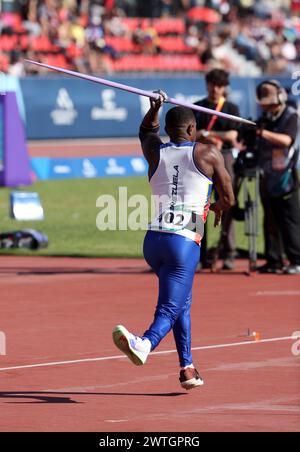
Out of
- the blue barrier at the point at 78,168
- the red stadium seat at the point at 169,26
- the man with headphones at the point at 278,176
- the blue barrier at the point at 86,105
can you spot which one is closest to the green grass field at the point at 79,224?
the blue barrier at the point at 78,168

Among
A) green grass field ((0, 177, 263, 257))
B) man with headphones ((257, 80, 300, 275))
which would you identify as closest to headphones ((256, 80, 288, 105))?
man with headphones ((257, 80, 300, 275))

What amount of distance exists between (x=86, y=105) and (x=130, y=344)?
25050 mm

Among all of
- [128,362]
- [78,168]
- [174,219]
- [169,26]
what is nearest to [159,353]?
[128,362]

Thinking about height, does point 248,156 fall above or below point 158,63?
below

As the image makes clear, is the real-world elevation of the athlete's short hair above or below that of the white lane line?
above

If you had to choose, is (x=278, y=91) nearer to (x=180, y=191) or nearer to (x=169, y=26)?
(x=180, y=191)

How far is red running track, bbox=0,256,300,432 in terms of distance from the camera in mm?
8430

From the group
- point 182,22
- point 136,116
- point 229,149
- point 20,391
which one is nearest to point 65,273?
point 229,149

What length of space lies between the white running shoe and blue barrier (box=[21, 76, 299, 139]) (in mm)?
23213

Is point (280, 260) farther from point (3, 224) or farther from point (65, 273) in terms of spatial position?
point (3, 224)

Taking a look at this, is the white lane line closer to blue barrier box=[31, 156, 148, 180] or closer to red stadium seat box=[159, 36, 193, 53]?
blue barrier box=[31, 156, 148, 180]

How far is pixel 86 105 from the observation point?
110ft

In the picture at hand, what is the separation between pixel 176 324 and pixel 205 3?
39099mm

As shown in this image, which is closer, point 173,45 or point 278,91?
point 278,91
